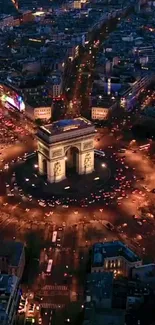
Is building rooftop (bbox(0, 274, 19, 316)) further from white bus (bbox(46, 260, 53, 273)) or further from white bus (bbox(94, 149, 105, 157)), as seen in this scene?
white bus (bbox(94, 149, 105, 157))

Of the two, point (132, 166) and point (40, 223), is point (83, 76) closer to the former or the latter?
point (132, 166)

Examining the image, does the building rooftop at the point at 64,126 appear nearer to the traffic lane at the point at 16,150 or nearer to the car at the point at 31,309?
the traffic lane at the point at 16,150

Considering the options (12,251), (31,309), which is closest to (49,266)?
(12,251)

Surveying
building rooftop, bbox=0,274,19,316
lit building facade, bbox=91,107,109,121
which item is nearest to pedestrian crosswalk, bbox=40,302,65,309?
building rooftop, bbox=0,274,19,316

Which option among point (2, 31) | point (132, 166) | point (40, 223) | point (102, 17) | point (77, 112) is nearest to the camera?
point (40, 223)

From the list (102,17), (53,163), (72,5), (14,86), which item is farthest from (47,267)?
(72,5)

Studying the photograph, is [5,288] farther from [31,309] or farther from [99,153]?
[99,153]

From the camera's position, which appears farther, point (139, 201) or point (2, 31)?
point (2, 31)

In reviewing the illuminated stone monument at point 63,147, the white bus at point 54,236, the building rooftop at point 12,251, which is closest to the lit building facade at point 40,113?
the illuminated stone monument at point 63,147
